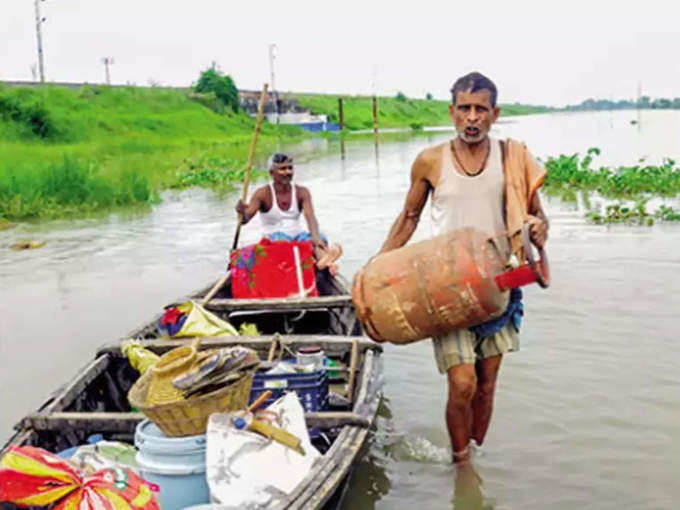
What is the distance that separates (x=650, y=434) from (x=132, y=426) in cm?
293

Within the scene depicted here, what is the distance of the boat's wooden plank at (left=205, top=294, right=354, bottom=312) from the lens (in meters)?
5.45

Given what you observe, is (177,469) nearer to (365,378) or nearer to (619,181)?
(365,378)

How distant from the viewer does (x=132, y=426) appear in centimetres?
347

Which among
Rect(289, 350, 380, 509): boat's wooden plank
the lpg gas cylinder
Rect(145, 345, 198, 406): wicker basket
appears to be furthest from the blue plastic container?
the lpg gas cylinder

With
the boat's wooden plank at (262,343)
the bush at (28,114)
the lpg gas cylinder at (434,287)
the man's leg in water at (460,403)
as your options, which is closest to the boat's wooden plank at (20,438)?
the boat's wooden plank at (262,343)

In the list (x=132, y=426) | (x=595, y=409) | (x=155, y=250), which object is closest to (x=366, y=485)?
(x=132, y=426)

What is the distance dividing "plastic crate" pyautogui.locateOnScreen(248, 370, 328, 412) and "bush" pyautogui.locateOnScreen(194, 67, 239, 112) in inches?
1975

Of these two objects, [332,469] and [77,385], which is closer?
[332,469]

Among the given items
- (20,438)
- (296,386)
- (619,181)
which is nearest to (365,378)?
(296,386)

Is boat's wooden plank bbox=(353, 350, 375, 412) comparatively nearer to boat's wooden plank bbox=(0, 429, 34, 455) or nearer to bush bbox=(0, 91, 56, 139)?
boat's wooden plank bbox=(0, 429, 34, 455)

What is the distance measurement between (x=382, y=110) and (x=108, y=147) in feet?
191

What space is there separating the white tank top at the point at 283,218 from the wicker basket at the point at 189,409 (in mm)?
3626

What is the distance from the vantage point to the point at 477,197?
3.46 metres

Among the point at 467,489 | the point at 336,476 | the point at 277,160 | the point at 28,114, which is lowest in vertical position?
the point at 467,489
